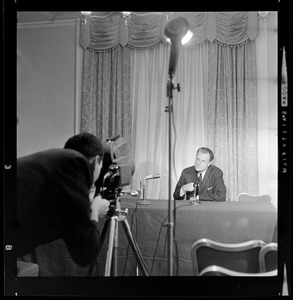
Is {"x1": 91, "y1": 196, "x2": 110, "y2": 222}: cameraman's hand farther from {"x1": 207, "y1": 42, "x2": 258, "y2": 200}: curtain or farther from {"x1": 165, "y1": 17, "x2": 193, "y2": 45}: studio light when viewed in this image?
{"x1": 165, "y1": 17, "x2": 193, "y2": 45}: studio light

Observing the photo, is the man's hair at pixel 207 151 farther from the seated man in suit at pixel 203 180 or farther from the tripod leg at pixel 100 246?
the tripod leg at pixel 100 246

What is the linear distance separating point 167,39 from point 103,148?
1.21 ft

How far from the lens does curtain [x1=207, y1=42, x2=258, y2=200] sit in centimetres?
115

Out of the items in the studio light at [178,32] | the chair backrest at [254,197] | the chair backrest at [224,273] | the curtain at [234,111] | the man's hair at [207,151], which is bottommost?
the chair backrest at [224,273]

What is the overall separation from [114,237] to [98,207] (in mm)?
103

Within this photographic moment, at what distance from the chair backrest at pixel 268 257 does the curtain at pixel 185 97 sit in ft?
0.59

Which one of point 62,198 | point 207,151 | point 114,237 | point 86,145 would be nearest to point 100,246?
point 114,237

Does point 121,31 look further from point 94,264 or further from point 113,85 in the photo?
point 94,264

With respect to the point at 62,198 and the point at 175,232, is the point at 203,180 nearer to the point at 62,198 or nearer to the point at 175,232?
the point at 175,232

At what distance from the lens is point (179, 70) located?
115 centimetres

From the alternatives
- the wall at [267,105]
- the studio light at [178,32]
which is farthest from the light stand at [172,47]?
the wall at [267,105]

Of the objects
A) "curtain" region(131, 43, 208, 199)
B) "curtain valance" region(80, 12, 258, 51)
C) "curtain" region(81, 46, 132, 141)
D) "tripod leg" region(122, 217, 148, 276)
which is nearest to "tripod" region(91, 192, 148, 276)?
"tripod leg" region(122, 217, 148, 276)

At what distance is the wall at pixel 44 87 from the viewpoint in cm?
115

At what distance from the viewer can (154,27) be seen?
1.16 metres
